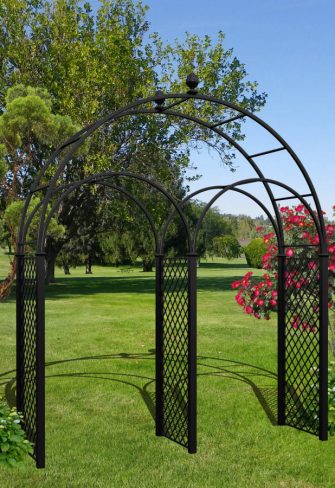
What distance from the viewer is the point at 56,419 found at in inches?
238

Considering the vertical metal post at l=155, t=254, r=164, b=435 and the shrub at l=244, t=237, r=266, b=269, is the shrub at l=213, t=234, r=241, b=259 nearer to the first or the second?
the shrub at l=244, t=237, r=266, b=269

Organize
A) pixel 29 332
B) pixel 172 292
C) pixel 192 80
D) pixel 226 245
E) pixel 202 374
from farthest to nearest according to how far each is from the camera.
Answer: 1. pixel 226 245
2. pixel 202 374
3. pixel 172 292
4. pixel 29 332
5. pixel 192 80

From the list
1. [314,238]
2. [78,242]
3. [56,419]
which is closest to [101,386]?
[56,419]

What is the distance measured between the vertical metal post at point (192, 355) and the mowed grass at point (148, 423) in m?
0.23

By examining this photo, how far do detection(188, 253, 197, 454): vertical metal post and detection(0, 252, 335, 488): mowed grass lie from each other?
23 centimetres

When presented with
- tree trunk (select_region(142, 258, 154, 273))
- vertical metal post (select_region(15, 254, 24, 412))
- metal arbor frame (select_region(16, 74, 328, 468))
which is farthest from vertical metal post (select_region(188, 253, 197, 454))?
tree trunk (select_region(142, 258, 154, 273))

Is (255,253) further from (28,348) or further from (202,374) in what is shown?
(28,348)

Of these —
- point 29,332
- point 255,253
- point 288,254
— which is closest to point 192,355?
point 29,332

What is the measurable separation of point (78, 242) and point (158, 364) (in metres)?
29.0

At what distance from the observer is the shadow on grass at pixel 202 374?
6656 mm

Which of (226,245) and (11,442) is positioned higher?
(226,245)

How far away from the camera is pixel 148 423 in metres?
5.92

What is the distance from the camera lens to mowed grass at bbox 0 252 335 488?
4539 mm

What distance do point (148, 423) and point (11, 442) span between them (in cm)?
185
